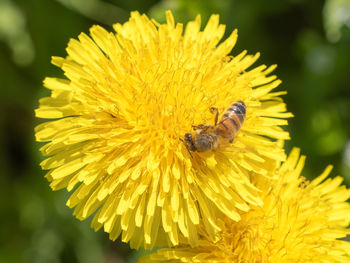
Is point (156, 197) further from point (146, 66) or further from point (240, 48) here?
point (240, 48)

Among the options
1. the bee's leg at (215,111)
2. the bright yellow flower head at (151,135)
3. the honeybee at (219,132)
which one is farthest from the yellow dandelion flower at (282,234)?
the bee's leg at (215,111)

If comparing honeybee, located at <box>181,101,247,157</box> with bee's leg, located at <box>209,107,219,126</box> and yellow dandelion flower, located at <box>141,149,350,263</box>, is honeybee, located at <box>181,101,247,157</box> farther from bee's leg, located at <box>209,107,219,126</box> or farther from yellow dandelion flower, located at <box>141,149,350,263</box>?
yellow dandelion flower, located at <box>141,149,350,263</box>

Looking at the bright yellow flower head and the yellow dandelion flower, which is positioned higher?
the bright yellow flower head

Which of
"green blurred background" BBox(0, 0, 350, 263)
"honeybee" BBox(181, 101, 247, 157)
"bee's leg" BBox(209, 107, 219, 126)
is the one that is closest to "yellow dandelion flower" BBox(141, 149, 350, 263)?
"honeybee" BBox(181, 101, 247, 157)

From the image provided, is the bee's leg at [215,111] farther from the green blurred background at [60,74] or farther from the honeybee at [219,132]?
the green blurred background at [60,74]

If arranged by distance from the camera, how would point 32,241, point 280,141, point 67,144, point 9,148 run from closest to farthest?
point 67,144 < point 280,141 < point 32,241 < point 9,148

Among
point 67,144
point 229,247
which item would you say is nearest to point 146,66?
point 67,144
